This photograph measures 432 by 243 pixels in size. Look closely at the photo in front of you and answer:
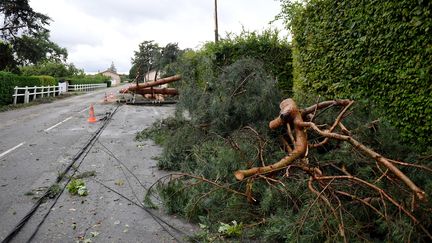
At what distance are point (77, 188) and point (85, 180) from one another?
0.52 meters

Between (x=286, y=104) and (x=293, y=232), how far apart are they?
2016 mm

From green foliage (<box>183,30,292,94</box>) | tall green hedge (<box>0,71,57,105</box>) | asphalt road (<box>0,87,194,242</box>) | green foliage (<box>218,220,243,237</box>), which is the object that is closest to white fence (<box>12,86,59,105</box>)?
tall green hedge (<box>0,71,57,105</box>)

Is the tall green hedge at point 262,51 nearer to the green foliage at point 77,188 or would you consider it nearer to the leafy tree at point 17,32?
the green foliage at point 77,188

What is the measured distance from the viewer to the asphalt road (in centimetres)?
402

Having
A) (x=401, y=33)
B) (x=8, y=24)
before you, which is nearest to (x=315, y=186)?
(x=401, y=33)

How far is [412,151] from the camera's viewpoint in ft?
14.5

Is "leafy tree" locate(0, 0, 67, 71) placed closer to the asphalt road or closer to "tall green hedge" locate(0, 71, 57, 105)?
"tall green hedge" locate(0, 71, 57, 105)

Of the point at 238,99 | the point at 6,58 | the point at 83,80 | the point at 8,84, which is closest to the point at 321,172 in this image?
the point at 238,99

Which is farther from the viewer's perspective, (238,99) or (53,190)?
(238,99)

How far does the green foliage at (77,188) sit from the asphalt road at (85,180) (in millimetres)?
96

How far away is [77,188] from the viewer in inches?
216

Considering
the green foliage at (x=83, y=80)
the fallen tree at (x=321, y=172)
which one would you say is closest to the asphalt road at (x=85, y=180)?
the fallen tree at (x=321, y=172)

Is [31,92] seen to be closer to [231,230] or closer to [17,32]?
[17,32]

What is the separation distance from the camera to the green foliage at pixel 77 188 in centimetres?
530
